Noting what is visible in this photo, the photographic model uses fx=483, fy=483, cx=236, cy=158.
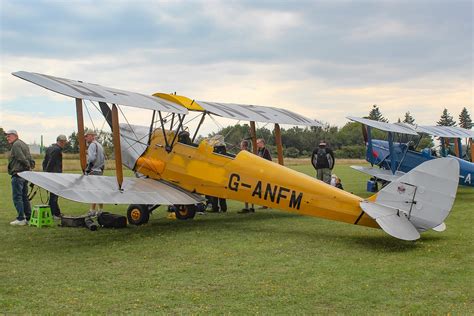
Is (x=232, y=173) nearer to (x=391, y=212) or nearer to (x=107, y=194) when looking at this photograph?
(x=107, y=194)

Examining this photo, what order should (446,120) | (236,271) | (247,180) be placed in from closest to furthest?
(236,271), (247,180), (446,120)

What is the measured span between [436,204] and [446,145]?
471 inches

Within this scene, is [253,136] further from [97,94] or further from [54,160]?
[97,94]

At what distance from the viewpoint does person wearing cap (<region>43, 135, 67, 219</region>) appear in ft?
31.4

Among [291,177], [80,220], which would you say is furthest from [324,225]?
[80,220]

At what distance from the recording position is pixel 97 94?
7.73 meters

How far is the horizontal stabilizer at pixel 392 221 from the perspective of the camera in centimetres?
645

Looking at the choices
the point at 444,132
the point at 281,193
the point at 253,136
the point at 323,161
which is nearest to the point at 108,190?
the point at 281,193

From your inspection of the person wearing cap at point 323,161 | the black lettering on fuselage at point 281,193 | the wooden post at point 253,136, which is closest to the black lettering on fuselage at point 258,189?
the black lettering on fuselage at point 281,193

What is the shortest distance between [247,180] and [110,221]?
2550 millimetres

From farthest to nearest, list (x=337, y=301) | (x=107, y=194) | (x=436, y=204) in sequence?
(x=107, y=194)
(x=436, y=204)
(x=337, y=301)

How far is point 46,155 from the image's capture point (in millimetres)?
9656

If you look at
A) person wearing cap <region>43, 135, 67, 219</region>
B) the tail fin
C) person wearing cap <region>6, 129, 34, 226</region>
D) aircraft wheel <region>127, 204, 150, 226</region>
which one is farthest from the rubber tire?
the tail fin

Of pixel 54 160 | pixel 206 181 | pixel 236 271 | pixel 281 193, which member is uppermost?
pixel 54 160
